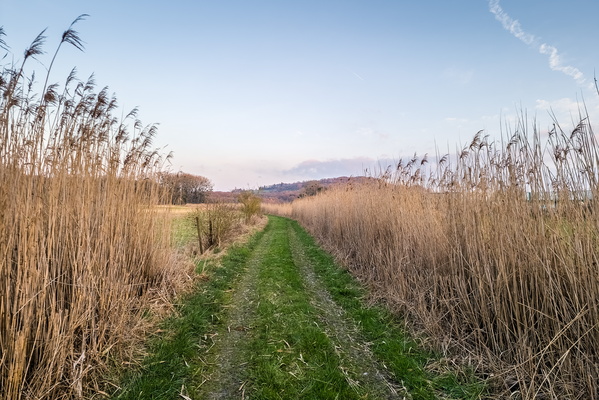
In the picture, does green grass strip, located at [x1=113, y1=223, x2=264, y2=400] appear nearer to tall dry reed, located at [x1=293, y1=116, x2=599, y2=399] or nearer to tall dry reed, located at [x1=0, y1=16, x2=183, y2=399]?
tall dry reed, located at [x1=0, y1=16, x2=183, y2=399]

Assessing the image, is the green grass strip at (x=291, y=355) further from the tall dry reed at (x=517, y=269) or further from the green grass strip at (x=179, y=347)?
the tall dry reed at (x=517, y=269)

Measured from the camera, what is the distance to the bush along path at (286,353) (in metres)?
2.89

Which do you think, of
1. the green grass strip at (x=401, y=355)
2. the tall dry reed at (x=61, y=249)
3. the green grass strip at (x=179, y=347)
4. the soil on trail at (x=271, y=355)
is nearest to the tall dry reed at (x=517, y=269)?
the green grass strip at (x=401, y=355)

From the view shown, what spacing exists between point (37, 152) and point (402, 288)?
5264 mm

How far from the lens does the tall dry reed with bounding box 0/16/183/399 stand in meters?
2.35

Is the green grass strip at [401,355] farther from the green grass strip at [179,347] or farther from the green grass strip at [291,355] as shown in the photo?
the green grass strip at [179,347]

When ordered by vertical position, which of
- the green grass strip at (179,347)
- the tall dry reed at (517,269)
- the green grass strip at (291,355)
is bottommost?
the green grass strip at (291,355)

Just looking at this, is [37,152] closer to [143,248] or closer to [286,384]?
[143,248]

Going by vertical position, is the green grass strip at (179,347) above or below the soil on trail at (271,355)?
above

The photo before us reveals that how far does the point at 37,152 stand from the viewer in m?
2.80

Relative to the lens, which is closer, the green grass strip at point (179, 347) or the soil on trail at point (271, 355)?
the green grass strip at point (179, 347)

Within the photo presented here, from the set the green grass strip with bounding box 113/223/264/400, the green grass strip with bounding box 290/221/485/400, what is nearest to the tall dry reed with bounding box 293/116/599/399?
the green grass strip with bounding box 290/221/485/400

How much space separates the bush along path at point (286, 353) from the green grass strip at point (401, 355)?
1 centimetres

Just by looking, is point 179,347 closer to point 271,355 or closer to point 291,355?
point 271,355
